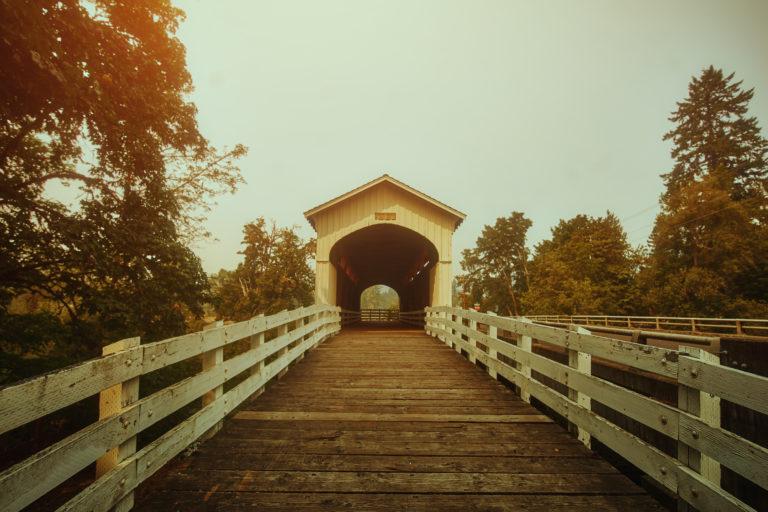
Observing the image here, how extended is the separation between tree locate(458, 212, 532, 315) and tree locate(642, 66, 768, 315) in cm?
2037

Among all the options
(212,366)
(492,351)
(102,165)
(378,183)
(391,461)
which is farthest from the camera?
(378,183)

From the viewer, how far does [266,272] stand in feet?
108

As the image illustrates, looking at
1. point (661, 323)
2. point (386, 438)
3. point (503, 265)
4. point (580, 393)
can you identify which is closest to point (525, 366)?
point (580, 393)

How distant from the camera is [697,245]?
28.4 m

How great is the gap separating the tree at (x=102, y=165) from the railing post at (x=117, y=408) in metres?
5.40

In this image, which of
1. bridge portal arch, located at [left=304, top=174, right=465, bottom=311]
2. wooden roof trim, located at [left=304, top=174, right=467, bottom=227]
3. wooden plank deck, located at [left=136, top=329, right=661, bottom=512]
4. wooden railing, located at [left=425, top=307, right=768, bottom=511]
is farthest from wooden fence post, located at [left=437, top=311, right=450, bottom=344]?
wooden railing, located at [left=425, top=307, right=768, bottom=511]

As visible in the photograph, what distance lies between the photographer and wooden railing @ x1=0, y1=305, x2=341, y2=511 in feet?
5.34

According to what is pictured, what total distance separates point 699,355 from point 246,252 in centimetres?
3483

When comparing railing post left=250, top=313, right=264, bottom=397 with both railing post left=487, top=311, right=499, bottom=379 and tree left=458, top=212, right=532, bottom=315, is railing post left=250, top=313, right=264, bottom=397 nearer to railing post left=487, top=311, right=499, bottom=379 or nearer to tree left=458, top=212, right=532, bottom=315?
railing post left=487, top=311, right=499, bottom=379

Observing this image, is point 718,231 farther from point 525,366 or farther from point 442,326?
point 525,366

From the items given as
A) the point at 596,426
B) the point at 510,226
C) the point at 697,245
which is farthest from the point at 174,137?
the point at 510,226

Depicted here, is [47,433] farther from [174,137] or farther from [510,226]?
[510,226]

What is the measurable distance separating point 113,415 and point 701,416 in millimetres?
3529

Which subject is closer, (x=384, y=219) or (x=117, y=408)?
(x=117, y=408)
